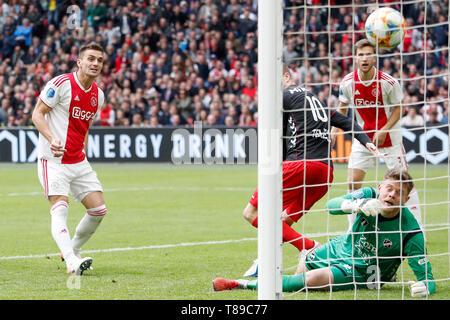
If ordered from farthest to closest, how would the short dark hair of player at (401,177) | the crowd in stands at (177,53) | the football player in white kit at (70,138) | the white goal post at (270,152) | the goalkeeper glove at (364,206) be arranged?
the crowd in stands at (177,53), the football player in white kit at (70,138), the short dark hair of player at (401,177), the goalkeeper glove at (364,206), the white goal post at (270,152)

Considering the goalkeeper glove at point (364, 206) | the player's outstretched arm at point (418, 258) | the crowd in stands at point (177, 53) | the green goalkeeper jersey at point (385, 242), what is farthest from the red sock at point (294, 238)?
the crowd in stands at point (177, 53)

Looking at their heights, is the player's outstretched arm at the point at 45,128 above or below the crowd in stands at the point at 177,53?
below

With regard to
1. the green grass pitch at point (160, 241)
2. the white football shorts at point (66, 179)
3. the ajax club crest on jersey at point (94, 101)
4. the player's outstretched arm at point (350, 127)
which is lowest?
the green grass pitch at point (160, 241)

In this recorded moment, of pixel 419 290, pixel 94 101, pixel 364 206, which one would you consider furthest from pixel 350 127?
pixel 94 101

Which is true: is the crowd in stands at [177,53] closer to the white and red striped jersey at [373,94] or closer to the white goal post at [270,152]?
the white and red striped jersey at [373,94]

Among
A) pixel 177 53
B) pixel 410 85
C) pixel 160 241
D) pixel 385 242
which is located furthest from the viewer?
pixel 177 53

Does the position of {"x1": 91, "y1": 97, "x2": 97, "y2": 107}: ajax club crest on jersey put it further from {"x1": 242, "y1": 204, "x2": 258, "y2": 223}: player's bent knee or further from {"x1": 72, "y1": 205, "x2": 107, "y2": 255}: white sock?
{"x1": 242, "y1": 204, "x2": 258, "y2": 223}: player's bent knee

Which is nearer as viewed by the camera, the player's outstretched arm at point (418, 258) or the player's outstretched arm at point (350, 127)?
the player's outstretched arm at point (418, 258)

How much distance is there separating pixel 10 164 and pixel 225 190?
8447mm

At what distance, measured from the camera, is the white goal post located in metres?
5.03

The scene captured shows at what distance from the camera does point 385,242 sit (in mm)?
6016

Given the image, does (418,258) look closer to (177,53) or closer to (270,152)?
(270,152)

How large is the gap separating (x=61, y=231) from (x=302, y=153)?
89.5 inches

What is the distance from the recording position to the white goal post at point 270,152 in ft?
16.5
